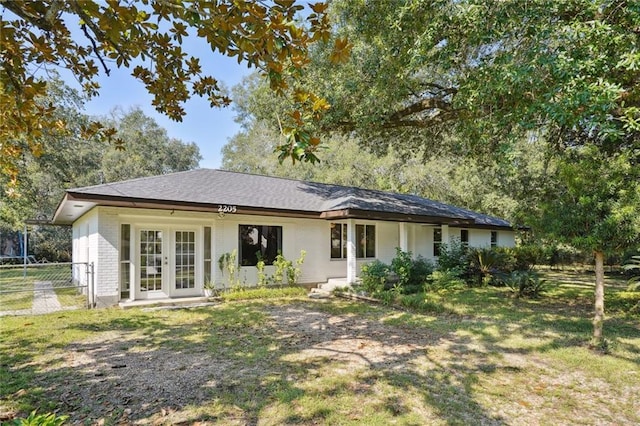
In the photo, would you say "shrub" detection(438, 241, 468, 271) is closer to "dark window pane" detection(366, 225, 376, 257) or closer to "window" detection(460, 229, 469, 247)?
"dark window pane" detection(366, 225, 376, 257)

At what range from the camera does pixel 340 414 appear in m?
3.72

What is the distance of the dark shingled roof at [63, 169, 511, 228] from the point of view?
9.95 meters

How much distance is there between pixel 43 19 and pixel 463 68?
793 cm

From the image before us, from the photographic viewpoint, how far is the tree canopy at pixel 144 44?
95.3 inches

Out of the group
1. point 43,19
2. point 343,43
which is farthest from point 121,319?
point 343,43

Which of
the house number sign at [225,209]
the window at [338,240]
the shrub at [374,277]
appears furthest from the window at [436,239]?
the house number sign at [225,209]

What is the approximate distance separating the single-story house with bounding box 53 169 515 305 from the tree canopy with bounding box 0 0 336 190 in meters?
6.12

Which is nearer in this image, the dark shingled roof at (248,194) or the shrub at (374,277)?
the dark shingled roof at (248,194)

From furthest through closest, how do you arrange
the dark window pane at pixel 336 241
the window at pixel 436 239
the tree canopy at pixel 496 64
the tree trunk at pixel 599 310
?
the window at pixel 436 239, the dark window pane at pixel 336 241, the tree trunk at pixel 599 310, the tree canopy at pixel 496 64

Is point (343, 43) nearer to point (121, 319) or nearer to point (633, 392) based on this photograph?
point (633, 392)

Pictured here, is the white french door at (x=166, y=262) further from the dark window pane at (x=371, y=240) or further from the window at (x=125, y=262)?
the dark window pane at (x=371, y=240)

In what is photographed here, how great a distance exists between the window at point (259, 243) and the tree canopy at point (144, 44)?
8134 millimetres

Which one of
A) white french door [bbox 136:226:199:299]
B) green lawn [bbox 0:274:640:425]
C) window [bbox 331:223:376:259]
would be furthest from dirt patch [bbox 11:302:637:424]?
window [bbox 331:223:376:259]

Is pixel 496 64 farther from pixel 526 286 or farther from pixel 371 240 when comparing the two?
pixel 371 240
